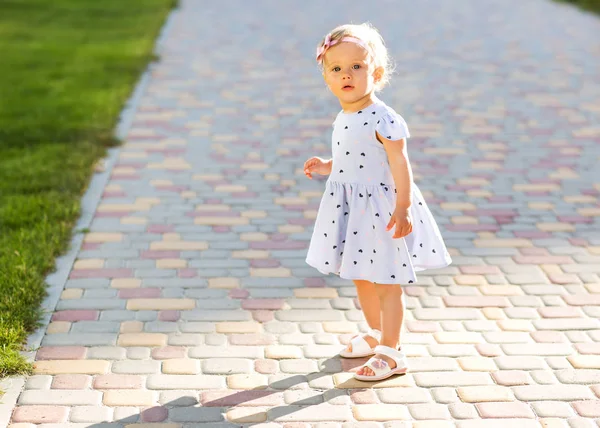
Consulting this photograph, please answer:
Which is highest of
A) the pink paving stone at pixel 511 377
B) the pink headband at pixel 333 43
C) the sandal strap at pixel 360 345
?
the pink headband at pixel 333 43

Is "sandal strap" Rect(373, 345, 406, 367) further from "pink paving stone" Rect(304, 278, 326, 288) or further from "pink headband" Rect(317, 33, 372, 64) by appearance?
"pink headband" Rect(317, 33, 372, 64)

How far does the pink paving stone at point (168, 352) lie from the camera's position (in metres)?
3.88

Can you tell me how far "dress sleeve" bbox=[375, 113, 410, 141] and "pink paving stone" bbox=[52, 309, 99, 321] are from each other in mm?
1729

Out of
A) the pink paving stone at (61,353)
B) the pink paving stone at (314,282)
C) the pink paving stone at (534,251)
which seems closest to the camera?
the pink paving stone at (61,353)

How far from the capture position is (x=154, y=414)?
3.40 meters

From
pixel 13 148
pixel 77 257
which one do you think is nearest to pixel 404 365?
pixel 77 257

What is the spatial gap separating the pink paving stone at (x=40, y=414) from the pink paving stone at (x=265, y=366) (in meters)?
0.82

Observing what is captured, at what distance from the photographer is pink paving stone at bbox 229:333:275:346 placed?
158 inches

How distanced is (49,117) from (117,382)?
14.8 feet

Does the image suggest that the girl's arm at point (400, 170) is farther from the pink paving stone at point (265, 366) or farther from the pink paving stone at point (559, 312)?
the pink paving stone at point (559, 312)

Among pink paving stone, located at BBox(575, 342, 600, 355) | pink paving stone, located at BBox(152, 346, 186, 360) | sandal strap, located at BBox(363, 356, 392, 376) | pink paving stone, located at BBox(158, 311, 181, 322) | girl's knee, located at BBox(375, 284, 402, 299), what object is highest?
girl's knee, located at BBox(375, 284, 402, 299)

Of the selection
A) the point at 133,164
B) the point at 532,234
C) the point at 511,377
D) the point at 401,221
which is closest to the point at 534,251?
the point at 532,234

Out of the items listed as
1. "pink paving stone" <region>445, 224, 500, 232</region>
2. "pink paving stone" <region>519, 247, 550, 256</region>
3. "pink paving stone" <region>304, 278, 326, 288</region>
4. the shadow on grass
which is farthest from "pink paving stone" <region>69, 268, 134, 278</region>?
"pink paving stone" <region>519, 247, 550, 256</region>

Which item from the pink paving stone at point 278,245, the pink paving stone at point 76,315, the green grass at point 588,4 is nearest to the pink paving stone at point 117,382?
the pink paving stone at point 76,315
